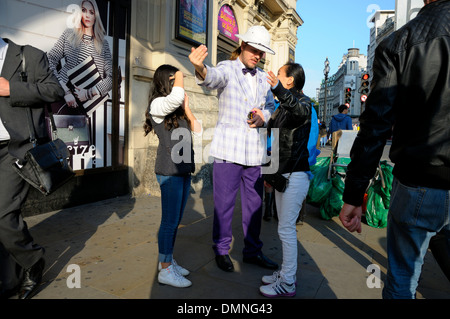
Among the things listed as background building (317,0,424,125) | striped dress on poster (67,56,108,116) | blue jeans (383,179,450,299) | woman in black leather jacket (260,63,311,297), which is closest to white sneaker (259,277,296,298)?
woman in black leather jacket (260,63,311,297)

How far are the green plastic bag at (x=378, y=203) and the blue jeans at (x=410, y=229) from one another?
10.7 ft

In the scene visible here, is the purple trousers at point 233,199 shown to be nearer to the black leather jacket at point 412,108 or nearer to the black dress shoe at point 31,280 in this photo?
the black dress shoe at point 31,280

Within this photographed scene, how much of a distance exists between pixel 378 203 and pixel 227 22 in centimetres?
699

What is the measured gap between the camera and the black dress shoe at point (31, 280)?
2.44 meters

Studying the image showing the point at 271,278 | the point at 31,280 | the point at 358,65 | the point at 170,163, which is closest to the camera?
the point at 31,280

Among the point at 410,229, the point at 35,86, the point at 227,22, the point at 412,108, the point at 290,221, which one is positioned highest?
the point at 227,22

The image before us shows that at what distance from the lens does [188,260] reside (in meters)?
3.26

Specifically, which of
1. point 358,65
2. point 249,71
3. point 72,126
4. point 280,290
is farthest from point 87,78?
point 358,65

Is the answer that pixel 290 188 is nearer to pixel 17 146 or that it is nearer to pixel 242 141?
pixel 242 141

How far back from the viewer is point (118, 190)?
19.1 ft

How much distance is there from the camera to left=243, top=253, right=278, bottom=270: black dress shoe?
312 cm

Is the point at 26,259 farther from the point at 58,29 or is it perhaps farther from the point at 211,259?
the point at 58,29

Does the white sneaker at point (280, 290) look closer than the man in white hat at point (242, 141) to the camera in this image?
Yes

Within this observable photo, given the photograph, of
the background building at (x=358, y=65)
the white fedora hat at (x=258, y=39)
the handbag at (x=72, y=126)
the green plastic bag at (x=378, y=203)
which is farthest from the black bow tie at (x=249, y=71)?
the background building at (x=358, y=65)
